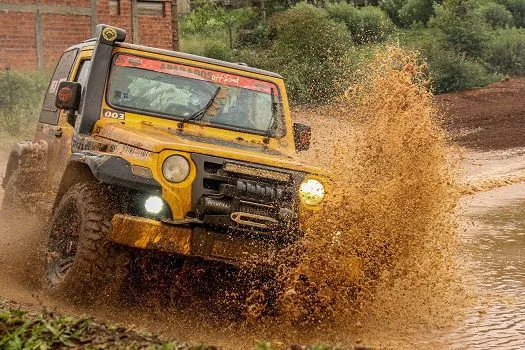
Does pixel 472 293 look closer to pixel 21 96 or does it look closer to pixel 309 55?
pixel 21 96

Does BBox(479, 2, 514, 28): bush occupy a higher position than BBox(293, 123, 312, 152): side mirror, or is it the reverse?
BBox(479, 2, 514, 28): bush

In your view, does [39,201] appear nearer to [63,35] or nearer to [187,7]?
[63,35]

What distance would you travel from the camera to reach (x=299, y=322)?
244 inches

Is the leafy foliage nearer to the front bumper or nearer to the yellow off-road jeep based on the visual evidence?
the yellow off-road jeep

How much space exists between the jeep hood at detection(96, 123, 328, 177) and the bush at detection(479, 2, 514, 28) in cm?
2760

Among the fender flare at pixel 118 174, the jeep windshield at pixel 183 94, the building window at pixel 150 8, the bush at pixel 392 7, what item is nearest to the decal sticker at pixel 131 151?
the fender flare at pixel 118 174

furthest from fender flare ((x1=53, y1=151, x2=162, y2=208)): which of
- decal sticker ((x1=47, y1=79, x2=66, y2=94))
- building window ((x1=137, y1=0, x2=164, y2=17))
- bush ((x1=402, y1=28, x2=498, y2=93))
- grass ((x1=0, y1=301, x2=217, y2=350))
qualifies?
bush ((x1=402, y1=28, x2=498, y2=93))

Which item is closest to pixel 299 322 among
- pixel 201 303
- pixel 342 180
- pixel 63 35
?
pixel 201 303

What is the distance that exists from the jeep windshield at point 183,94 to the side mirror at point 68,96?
0.78ft

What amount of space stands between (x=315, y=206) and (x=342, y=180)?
1.47 feet

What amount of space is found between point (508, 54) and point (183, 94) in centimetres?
2291

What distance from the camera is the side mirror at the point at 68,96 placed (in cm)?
716

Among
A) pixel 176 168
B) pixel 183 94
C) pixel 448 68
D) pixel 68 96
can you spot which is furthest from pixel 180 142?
pixel 448 68

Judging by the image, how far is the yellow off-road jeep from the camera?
19.9 feet
